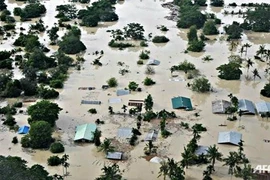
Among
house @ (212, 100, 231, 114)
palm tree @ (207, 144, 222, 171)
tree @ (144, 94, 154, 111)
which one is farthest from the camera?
house @ (212, 100, 231, 114)

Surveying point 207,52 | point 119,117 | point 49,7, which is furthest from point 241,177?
point 49,7

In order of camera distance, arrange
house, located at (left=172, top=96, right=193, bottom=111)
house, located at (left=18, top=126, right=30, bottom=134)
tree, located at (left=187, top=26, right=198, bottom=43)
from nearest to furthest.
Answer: house, located at (left=18, top=126, right=30, bottom=134)
house, located at (left=172, top=96, right=193, bottom=111)
tree, located at (left=187, top=26, right=198, bottom=43)

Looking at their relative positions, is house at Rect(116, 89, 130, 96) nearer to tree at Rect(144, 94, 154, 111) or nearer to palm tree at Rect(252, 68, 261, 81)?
tree at Rect(144, 94, 154, 111)

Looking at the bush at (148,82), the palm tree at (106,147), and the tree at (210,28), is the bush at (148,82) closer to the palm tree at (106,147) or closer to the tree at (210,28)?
the palm tree at (106,147)

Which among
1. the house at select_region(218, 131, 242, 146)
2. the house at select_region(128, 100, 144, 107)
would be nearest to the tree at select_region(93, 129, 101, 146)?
the house at select_region(128, 100, 144, 107)

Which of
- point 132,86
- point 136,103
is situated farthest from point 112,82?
point 136,103

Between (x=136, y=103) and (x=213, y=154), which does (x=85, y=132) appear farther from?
(x=213, y=154)
